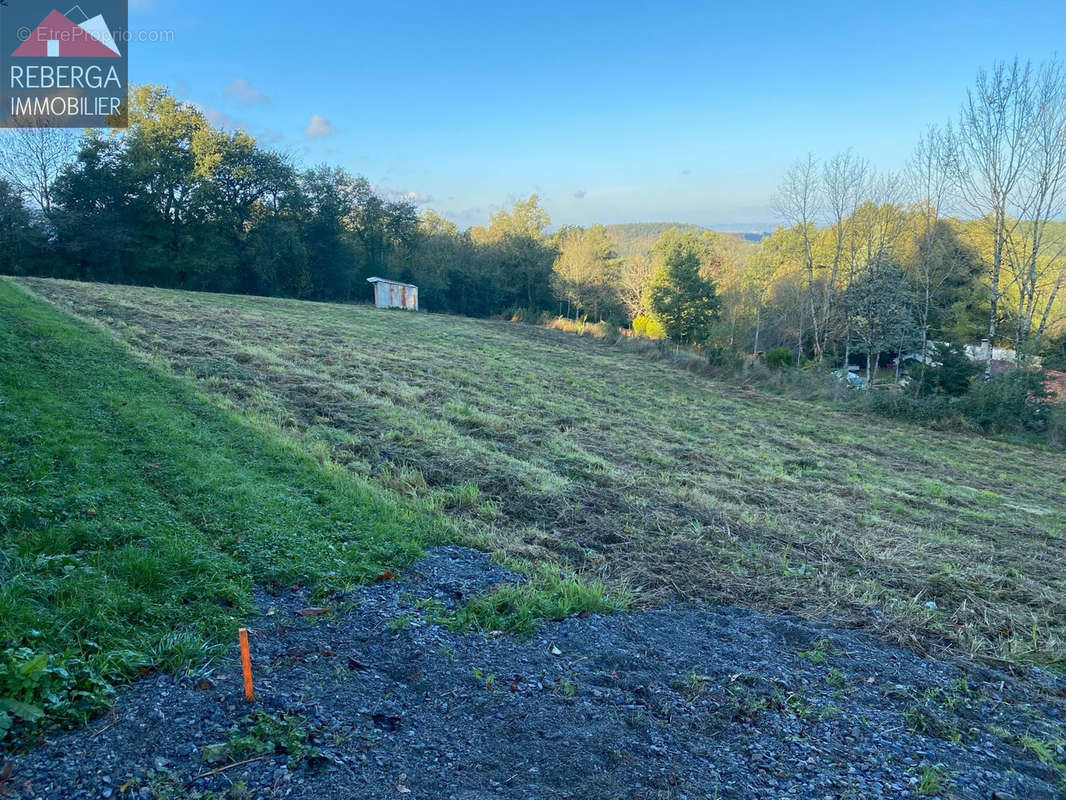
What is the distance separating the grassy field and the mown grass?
889 mm

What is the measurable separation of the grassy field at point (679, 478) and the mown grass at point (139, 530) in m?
0.89

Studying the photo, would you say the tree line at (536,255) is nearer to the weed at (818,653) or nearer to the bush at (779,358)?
Answer: the bush at (779,358)

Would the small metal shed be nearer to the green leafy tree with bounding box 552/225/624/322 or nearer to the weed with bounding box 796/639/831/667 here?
the green leafy tree with bounding box 552/225/624/322

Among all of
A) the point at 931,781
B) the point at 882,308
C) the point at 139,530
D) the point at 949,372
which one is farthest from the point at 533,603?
the point at 882,308

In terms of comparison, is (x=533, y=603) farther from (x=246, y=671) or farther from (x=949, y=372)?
(x=949, y=372)

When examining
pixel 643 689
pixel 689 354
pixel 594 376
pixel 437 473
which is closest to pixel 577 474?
pixel 437 473

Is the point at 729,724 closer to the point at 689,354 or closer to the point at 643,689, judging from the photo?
the point at 643,689

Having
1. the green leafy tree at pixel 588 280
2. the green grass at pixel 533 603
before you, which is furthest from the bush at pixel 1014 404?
the green leafy tree at pixel 588 280

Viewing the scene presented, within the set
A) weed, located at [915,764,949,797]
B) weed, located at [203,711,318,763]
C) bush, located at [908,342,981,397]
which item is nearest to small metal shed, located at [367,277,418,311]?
bush, located at [908,342,981,397]

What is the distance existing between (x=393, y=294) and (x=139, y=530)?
3557 centimetres

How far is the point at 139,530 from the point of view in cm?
405

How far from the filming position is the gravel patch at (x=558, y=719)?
8.27 feet

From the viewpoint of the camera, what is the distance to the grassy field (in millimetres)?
5109

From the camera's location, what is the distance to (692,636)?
4.04 meters
